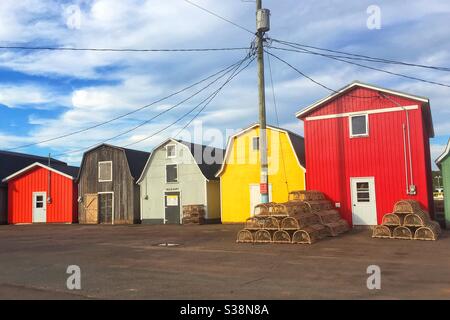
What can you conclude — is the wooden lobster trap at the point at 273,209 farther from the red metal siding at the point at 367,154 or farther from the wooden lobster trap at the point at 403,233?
the red metal siding at the point at 367,154

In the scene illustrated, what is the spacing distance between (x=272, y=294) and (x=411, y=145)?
14509mm

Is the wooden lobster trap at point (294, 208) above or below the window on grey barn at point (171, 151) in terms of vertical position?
below

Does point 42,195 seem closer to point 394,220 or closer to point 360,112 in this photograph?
point 360,112

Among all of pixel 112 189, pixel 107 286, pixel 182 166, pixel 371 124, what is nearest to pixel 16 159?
pixel 112 189

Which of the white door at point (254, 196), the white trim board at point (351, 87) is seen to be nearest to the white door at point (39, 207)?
the white door at point (254, 196)

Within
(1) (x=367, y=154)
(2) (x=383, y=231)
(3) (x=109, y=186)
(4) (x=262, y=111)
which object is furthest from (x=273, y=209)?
(3) (x=109, y=186)

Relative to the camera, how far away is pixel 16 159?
40.7m

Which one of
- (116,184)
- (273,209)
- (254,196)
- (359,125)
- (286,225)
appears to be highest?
(359,125)

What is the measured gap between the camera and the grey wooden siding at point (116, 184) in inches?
1249

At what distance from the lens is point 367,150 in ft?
68.6

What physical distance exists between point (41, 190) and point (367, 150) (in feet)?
83.2

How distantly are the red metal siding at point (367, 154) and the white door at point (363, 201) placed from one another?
20 cm

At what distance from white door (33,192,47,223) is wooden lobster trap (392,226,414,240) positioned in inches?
1062

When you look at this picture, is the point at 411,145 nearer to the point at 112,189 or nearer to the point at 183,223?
the point at 183,223
